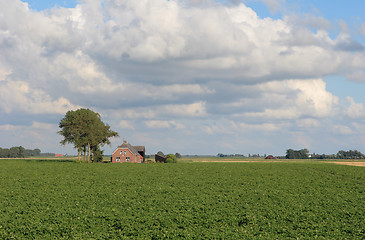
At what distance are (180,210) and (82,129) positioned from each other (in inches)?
2654

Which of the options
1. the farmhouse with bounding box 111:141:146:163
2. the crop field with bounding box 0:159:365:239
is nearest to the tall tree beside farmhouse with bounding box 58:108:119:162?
the farmhouse with bounding box 111:141:146:163

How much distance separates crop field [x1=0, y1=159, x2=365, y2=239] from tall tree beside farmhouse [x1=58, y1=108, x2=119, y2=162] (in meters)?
45.3

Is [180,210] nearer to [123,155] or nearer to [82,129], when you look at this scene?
[82,129]

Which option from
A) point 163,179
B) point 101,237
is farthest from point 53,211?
point 163,179

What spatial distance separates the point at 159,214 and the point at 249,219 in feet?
24.7

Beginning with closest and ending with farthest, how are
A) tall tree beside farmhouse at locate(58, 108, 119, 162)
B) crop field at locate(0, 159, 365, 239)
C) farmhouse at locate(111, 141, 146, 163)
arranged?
crop field at locate(0, 159, 365, 239) → tall tree beside farmhouse at locate(58, 108, 119, 162) → farmhouse at locate(111, 141, 146, 163)

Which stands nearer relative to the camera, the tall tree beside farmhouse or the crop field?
the crop field

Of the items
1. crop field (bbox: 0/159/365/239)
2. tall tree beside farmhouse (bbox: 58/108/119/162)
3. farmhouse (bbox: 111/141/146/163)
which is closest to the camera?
crop field (bbox: 0/159/365/239)

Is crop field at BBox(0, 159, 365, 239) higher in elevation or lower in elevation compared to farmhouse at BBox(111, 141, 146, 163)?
lower

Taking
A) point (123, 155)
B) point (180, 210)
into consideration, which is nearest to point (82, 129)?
point (123, 155)

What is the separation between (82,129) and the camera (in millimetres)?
88625

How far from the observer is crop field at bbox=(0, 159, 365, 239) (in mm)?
22969

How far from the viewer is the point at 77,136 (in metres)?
88.0

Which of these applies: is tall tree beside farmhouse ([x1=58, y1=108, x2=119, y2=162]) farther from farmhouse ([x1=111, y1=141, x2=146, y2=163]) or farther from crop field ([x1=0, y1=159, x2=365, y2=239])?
crop field ([x1=0, y1=159, x2=365, y2=239])
